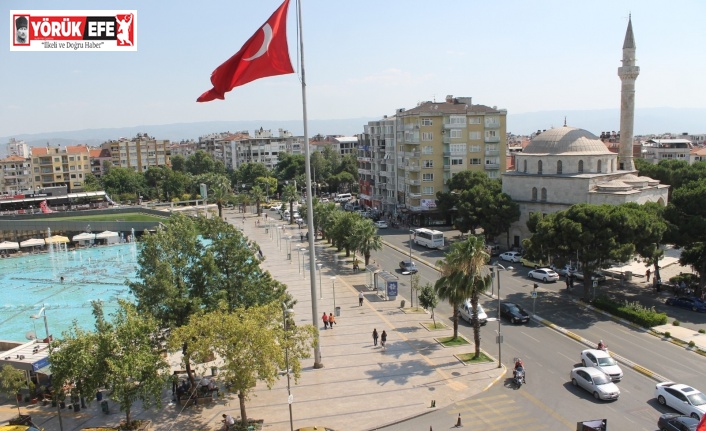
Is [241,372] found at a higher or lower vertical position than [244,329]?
lower

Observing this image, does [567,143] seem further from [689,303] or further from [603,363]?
[603,363]

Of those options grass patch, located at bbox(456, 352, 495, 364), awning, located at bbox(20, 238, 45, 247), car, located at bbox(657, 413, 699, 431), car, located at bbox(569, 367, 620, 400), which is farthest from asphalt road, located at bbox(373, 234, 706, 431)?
awning, located at bbox(20, 238, 45, 247)

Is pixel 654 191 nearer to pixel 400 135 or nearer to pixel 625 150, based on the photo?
pixel 625 150

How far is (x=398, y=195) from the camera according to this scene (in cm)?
8731

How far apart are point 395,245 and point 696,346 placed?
38.4 m

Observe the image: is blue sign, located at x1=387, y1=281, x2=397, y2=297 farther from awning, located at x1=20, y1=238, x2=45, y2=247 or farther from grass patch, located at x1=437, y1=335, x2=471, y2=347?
awning, located at x1=20, y1=238, x2=45, y2=247

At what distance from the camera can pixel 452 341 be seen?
3391cm

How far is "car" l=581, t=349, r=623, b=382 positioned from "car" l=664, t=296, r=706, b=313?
1373 cm

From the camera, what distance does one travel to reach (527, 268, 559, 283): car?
159 feet

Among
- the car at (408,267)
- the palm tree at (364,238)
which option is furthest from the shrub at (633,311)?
the palm tree at (364,238)

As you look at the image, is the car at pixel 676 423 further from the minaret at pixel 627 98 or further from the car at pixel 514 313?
the minaret at pixel 627 98

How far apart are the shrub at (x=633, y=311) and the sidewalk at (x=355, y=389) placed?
1138 cm

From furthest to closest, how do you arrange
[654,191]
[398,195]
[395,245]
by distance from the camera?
[398,195]
[395,245]
[654,191]

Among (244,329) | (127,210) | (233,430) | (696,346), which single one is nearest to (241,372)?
(244,329)
